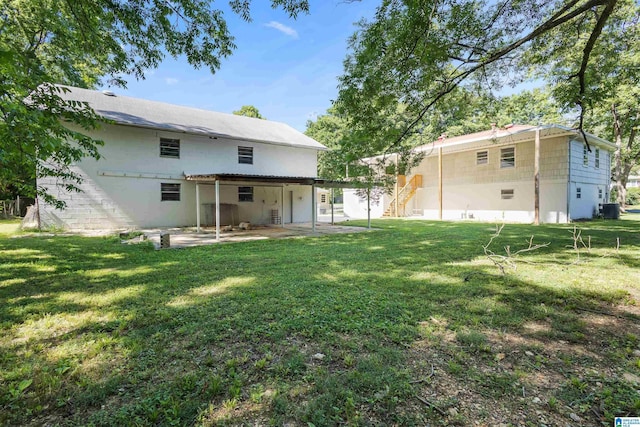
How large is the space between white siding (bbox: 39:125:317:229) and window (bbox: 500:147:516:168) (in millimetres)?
12845

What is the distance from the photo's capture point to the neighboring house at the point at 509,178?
49.7ft

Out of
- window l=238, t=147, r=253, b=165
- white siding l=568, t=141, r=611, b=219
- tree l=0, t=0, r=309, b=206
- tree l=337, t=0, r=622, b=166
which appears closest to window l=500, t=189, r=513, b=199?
white siding l=568, t=141, r=611, b=219

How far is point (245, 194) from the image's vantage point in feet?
51.1

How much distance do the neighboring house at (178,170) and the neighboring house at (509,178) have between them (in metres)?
7.64

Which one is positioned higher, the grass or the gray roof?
the gray roof

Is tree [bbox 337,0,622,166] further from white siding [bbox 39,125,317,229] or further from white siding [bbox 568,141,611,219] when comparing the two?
white siding [bbox 568,141,611,219]

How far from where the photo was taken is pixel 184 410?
1976 mm

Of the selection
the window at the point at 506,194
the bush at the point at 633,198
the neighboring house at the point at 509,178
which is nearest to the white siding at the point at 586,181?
the neighboring house at the point at 509,178

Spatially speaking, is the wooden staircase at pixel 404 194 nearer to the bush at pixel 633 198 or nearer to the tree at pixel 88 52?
the tree at pixel 88 52

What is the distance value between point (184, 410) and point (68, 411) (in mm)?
760

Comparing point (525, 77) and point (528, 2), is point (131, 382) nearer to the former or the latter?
point (528, 2)

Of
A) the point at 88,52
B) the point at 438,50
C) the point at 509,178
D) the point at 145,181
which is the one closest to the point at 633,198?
the point at 509,178

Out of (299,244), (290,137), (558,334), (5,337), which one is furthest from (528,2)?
(290,137)

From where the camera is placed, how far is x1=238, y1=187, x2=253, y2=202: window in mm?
15406
